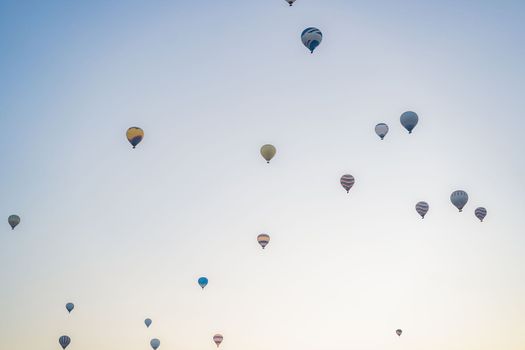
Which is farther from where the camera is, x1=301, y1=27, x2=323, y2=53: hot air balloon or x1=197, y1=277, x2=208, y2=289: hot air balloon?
x1=197, y1=277, x2=208, y2=289: hot air balloon

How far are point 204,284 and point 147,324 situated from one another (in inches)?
418

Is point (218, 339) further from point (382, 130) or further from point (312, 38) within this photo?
point (312, 38)

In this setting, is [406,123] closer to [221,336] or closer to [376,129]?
[376,129]

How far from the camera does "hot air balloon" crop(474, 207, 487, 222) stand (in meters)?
32.1

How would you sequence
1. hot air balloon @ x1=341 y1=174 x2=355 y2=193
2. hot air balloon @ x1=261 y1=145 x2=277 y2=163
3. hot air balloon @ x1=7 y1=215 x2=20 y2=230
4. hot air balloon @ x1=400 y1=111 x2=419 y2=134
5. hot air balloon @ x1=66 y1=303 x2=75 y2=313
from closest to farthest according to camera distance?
hot air balloon @ x1=400 y1=111 x2=419 y2=134
hot air balloon @ x1=261 y1=145 x2=277 y2=163
hot air balloon @ x1=341 y1=174 x2=355 y2=193
hot air balloon @ x1=7 y1=215 x2=20 y2=230
hot air balloon @ x1=66 y1=303 x2=75 y2=313

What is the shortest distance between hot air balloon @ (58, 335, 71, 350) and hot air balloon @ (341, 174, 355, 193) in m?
28.4

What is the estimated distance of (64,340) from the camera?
40438 millimetres

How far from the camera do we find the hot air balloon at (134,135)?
30306 millimetres

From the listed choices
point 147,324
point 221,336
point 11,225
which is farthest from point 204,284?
point 11,225

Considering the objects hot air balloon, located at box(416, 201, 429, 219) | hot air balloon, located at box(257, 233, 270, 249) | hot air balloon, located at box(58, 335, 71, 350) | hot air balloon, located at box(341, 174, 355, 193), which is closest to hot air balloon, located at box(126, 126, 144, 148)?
hot air balloon, located at box(257, 233, 270, 249)

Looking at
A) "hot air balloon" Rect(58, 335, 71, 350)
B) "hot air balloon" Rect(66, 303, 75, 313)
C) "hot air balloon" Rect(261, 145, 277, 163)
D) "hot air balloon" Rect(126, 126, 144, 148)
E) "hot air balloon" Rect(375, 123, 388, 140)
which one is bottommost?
"hot air balloon" Rect(58, 335, 71, 350)

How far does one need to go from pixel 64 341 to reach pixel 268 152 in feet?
86.6

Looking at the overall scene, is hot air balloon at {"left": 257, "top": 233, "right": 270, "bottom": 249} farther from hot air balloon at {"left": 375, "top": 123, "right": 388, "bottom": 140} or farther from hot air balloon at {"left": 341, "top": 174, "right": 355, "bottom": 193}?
hot air balloon at {"left": 375, "top": 123, "right": 388, "bottom": 140}

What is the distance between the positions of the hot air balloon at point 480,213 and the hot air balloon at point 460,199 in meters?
2.74
